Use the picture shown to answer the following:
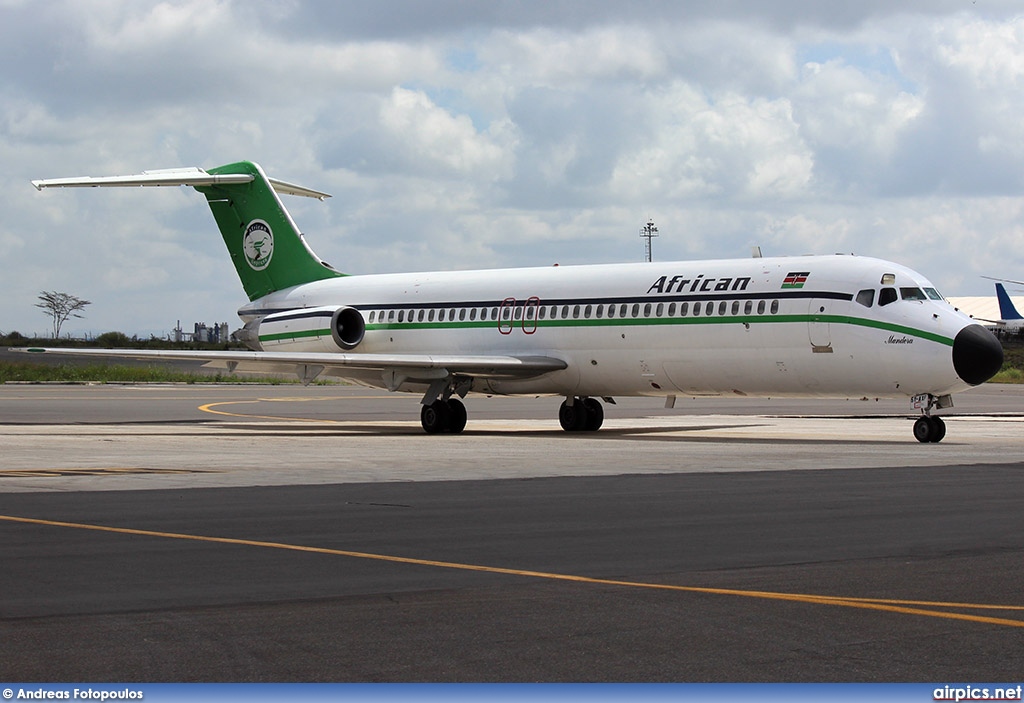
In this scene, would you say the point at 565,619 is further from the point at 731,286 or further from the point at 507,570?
the point at 731,286

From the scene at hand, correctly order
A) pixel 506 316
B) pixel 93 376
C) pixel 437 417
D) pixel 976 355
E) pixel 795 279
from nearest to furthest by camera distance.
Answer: pixel 976 355
pixel 795 279
pixel 437 417
pixel 506 316
pixel 93 376

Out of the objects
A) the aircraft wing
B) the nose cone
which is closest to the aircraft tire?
the nose cone

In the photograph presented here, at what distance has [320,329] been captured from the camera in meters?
34.0

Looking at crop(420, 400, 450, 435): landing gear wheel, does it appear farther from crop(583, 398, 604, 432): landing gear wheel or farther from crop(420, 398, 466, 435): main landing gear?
crop(583, 398, 604, 432): landing gear wheel

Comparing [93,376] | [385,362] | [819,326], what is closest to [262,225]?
[385,362]

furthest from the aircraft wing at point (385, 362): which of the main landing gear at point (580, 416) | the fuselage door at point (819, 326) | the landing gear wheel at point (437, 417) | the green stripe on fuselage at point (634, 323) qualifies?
the fuselage door at point (819, 326)

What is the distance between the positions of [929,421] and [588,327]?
738cm

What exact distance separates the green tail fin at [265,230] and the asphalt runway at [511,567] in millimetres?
15210

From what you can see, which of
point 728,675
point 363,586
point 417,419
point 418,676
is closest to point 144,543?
point 363,586

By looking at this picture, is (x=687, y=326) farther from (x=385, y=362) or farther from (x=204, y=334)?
(x=204, y=334)

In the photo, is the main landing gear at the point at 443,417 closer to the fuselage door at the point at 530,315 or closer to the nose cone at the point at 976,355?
the fuselage door at the point at 530,315

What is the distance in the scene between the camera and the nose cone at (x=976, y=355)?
81.2 feet

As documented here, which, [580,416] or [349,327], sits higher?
[349,327]

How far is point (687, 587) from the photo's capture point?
29.6 ft
